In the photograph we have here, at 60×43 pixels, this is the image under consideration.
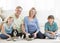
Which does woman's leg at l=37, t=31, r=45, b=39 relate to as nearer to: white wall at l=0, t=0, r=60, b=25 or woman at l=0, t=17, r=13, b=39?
woman at l=0, t=17, r=13, b=39

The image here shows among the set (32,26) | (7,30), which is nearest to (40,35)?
(32,26)

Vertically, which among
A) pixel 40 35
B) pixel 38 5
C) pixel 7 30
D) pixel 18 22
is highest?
pixel 38 5

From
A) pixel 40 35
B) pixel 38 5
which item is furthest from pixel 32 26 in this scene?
pixel 38 5

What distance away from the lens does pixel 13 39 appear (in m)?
2.71

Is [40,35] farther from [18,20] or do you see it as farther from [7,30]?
[7,30]

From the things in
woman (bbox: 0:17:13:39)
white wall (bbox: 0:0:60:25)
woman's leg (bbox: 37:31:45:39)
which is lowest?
woman's leg (bbox: 37:31:45:39)

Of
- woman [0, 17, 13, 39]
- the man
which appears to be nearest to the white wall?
the man

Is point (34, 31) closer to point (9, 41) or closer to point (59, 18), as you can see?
point (9, 41)

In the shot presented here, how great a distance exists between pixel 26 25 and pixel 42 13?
30.0 inches

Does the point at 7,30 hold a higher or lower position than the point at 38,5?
lower

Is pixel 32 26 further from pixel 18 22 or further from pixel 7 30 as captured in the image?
pixel 7 30

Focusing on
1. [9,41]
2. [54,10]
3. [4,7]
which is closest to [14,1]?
[4,7]

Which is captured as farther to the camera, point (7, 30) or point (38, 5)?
point (38, 5)

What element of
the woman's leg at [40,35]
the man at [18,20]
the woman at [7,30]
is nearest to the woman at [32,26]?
the woman's leg at [40,35]
